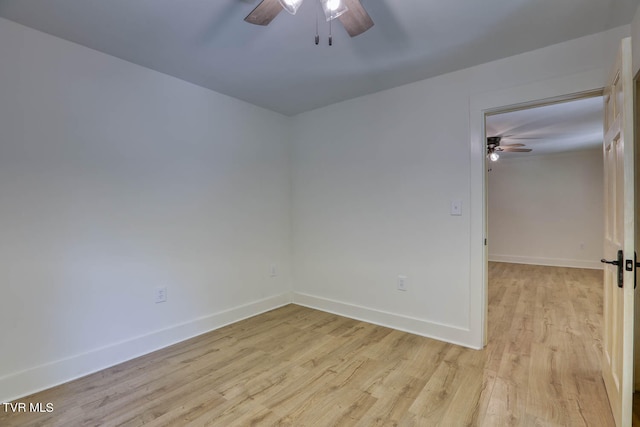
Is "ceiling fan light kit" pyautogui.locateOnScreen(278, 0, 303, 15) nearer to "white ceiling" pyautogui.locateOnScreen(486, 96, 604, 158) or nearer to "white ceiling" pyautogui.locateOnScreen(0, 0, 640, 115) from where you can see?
"white ceiling" pyautogui.locateOnScreen(0, 0, 640, 115)

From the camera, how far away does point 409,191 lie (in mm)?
2787

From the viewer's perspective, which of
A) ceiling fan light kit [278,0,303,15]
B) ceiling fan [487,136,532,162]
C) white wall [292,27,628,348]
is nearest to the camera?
ceiling fan light kit [278,0,303,15]

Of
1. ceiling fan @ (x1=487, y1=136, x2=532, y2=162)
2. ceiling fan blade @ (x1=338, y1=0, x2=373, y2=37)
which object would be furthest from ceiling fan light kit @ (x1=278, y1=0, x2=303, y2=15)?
ceiling fan @ (x1=487, y1=136, x2=532, y2=162)

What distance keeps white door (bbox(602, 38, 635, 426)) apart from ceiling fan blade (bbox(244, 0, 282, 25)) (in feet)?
5.36

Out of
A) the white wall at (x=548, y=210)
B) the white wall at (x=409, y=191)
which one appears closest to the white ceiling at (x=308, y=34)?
the white wall at (x=409, y=191)

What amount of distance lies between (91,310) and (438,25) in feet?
9.89

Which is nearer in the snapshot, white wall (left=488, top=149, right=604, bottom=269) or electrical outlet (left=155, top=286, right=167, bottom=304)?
electrical outlet (left=155, top=286, right=167, bottom=304)

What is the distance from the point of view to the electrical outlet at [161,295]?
8.18ft

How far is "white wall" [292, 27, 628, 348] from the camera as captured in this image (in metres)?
2.29

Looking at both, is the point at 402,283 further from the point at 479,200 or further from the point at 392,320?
the point at 479,200

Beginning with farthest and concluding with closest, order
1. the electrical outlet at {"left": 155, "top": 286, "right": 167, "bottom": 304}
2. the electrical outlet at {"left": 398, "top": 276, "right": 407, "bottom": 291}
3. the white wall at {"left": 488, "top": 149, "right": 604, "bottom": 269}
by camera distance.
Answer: the white wall at {"left": 488, "top": 149, "right": 604, "bottom": 269} < the electrical outlet at {"left": 398, "top": 276, "right": 407, "bottom": 291} < the electrical outlet at {"left": 155, "top": 286, "right": 167, "bottom": 304}

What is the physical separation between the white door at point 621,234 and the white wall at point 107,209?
9.25ft

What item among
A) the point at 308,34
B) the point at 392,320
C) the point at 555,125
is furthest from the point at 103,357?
the point at 555,125

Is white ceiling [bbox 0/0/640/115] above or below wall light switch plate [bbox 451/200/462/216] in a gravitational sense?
above
